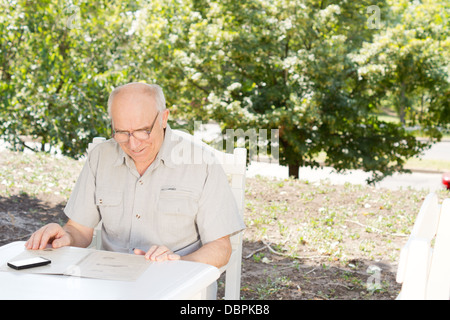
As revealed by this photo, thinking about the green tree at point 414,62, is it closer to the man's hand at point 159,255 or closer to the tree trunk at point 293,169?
the tree trunk at point 293,169

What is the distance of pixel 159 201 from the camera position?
2312 mm

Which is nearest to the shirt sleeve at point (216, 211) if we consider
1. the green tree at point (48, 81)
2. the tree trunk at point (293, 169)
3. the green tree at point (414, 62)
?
the green tree at point (48, 81)

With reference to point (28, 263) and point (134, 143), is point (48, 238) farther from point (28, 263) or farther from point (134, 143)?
point (134, 143)

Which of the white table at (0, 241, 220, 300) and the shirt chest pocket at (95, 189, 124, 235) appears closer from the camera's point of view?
the white table at (0, 241, 220, 300)

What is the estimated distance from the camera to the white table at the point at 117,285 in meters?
1.50

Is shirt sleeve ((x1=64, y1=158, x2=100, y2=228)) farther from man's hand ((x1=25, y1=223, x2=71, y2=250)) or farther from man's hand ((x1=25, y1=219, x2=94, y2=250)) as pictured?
man's hand ((x1=25, y1=223, x2=71, y2=250))

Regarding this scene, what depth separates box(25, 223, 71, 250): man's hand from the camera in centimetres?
198

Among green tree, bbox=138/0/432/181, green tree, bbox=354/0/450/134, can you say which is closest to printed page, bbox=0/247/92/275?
green tree, bbox=138/0/432/181

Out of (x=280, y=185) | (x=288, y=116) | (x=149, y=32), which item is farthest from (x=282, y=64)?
(x=280, y=185)

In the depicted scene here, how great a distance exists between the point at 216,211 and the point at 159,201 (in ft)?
0.88

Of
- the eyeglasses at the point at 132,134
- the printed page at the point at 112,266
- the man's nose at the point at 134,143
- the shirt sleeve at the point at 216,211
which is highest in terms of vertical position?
the eyeglasses at the point at 132,134

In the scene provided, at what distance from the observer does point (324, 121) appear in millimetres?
9438

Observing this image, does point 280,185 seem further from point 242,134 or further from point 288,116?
point 242,134
